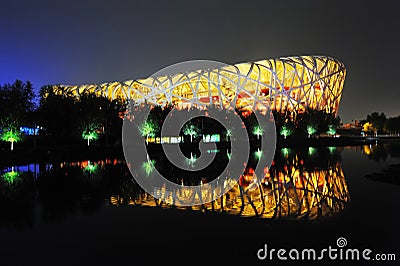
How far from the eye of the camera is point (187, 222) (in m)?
7.56

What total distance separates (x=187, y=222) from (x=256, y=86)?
58.3 meters

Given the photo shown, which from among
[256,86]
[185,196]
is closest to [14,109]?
[185,196]

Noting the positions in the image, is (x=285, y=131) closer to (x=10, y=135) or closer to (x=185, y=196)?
(x=10, y=135)

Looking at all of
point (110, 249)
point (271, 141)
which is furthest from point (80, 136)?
point (110, 249)

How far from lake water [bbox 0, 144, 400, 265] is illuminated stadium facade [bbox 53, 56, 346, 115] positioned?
4875 centimetres

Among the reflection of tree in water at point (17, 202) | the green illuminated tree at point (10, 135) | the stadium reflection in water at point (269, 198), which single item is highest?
the green illuminated tree at point (10, 135)

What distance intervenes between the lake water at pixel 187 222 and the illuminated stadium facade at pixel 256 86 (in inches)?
1919

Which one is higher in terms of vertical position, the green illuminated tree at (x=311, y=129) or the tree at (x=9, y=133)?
the green illuminated tree at (x=311, y=129)

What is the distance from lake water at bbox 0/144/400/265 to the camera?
225 inches

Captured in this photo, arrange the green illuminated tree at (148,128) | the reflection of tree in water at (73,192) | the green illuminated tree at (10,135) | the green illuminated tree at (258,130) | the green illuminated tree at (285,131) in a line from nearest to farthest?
the reflection of tree in water at (73,192) → the green illuminated tree at (10,135) → the green illuminated tree at (148,128) → the green illuminated tree at (258,130) → the green illuminated tree at (285,131)

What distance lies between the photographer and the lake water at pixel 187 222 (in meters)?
5.73

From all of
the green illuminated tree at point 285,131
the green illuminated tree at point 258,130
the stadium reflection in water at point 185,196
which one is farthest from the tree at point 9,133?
the green illuminated tree at point 285,131

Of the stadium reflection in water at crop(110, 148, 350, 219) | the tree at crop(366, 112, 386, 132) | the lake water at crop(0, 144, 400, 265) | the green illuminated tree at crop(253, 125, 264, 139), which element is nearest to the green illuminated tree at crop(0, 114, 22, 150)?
the lake water at crop(0, 144, 400, 265)

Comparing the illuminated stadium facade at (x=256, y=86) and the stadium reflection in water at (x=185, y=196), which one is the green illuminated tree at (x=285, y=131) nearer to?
the illuminated stadium facade at (x=256, y=86)
